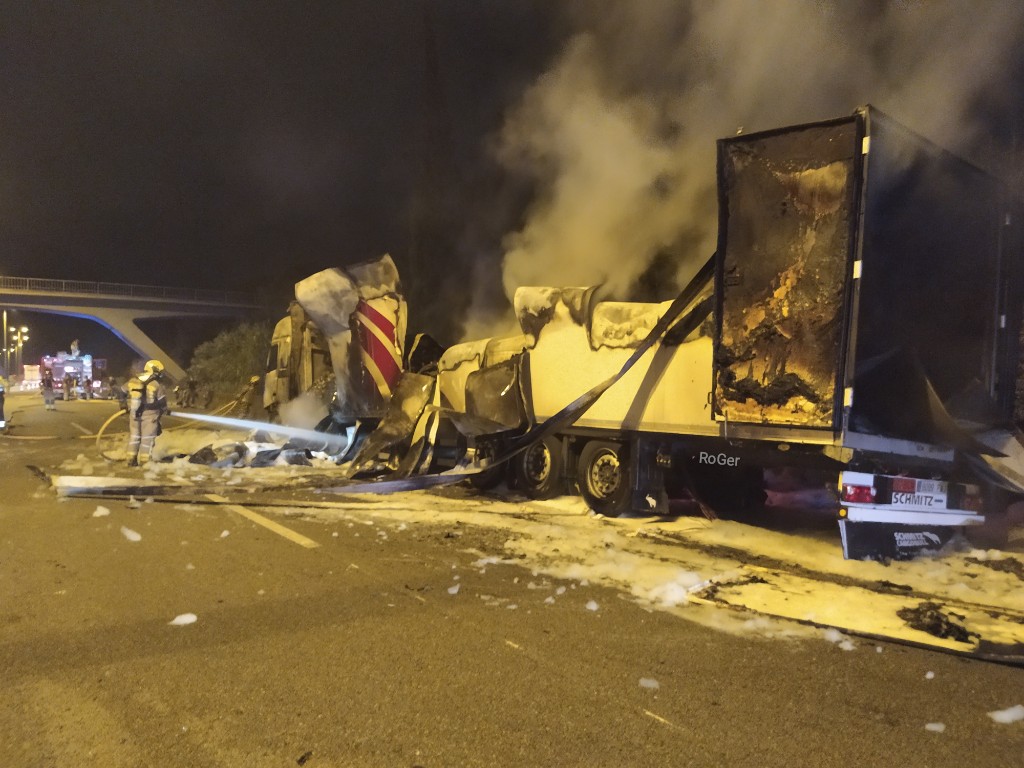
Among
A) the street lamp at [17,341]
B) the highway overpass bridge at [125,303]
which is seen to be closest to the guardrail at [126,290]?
the highway overpass bridge at [125,303]

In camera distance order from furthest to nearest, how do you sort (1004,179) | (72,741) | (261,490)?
(261,490) < (1004,179) < (72,741)

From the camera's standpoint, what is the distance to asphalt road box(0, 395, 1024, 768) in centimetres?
277

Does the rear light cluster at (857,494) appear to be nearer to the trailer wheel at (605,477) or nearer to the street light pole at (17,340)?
the trailer wheel at (605,477)

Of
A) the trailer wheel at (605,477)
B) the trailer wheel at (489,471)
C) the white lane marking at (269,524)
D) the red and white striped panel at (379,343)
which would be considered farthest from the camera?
the red and white striped panel at (379,343)

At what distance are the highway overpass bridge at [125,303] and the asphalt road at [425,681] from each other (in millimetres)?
46394

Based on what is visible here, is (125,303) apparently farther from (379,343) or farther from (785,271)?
(785,271)

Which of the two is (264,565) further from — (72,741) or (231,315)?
(231,315)

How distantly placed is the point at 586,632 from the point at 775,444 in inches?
99.5

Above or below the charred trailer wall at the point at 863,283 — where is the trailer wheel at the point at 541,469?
below

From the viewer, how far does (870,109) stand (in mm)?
5051

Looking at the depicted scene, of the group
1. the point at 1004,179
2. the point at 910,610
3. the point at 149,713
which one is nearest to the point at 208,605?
the point at 149,713

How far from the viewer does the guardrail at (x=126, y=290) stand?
4875cm

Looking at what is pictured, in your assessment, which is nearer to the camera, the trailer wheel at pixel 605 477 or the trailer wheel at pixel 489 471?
the trailer wheel at pixel 605 477

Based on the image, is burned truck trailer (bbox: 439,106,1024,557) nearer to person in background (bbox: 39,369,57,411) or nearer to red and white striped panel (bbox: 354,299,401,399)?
red and white striped panel (bbox: 354,299,401,399)
